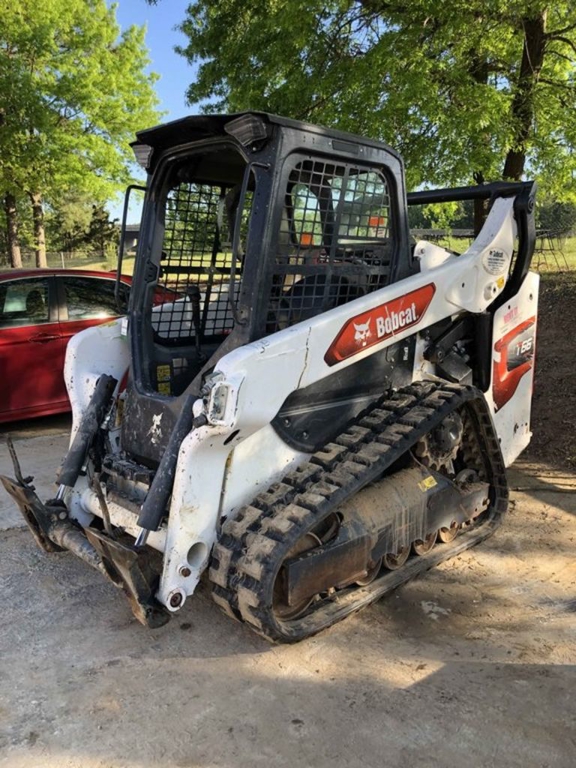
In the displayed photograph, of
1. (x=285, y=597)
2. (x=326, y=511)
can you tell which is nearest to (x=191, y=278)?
(x=326, y=511)

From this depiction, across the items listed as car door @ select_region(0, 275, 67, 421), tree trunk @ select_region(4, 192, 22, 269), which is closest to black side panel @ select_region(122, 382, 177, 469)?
car door @ select_region(0, 275, 67, 421)

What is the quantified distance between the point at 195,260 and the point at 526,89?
222 inches

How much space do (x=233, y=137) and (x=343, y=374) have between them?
4.49ft

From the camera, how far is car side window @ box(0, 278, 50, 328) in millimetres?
6680

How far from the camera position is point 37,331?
22.4ft

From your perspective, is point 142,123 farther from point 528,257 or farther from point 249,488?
point 249,488

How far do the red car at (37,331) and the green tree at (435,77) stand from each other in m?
3.42

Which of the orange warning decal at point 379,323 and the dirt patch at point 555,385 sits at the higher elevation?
the orange warning decal at point 379,323

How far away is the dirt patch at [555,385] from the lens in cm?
602

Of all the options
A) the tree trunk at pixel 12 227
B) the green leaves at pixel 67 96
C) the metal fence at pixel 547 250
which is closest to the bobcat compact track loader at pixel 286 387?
the metal fence at pixel 547 250

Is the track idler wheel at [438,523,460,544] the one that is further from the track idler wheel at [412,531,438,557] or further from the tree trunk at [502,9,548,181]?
the tree trunk at [502,9,548,181]

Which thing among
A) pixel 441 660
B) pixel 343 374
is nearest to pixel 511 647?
pixel 441 660

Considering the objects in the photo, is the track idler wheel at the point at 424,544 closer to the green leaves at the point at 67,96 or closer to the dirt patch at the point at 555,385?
the dirt patch at the point at 555,385

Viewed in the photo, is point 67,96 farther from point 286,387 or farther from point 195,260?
point 286,387
